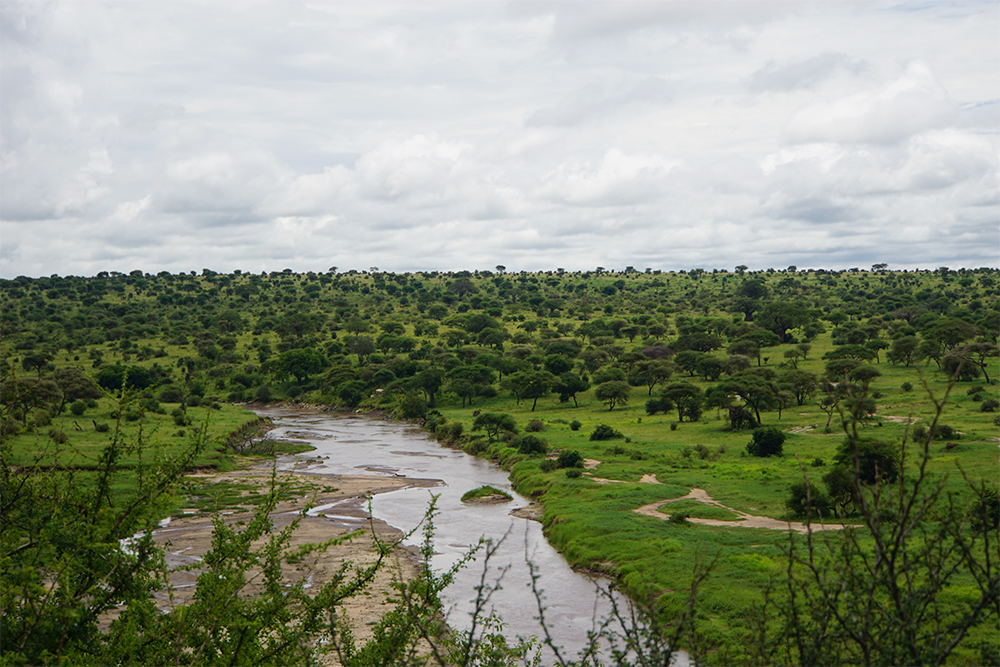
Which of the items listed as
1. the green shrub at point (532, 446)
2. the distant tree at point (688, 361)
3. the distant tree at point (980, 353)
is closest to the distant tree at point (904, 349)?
the distant tree at point (980, 353)

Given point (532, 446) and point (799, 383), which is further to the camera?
point (799, 383)

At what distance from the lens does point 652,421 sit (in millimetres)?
75750

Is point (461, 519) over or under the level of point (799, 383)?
under

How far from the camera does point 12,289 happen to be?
601ft

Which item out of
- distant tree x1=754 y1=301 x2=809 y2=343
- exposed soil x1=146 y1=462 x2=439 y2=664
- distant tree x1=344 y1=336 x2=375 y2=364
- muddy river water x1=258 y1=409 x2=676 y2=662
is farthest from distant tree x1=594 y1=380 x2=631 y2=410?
distant tree x1=344 y1=336 x2=375 y2=364

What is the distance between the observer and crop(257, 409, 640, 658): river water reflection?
30.5m

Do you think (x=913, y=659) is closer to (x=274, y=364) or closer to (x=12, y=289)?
(x=274, y=364)

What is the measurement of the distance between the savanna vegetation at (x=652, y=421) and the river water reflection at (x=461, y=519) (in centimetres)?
192

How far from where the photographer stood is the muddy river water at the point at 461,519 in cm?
3042

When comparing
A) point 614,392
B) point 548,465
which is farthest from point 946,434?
point 614,392

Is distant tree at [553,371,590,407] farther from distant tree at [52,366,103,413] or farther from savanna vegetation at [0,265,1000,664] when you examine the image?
distant tree at [52,366,103,413]

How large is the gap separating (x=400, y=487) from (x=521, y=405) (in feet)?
122

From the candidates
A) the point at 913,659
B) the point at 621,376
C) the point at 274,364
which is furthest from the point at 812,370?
the point at 913,659

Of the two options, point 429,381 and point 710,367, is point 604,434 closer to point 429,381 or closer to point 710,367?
point 710,367
